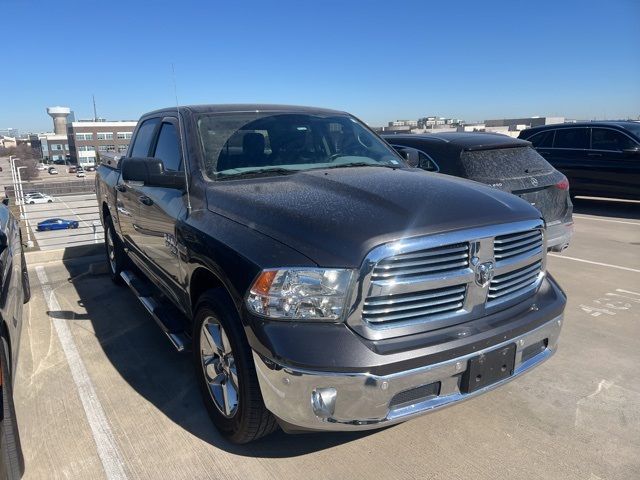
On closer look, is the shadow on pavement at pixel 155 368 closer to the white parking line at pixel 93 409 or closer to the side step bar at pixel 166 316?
the white parking line at pixel 93 409

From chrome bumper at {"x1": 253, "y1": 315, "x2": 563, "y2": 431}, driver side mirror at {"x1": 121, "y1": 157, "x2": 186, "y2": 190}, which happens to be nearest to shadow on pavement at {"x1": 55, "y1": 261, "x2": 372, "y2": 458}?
chrome bumper at {"x1": 253, "y1": 315, "x2": 563, "y2": 431}

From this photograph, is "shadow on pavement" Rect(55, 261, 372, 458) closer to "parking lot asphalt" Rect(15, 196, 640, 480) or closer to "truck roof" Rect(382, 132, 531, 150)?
"parking lot asphalt" Rect(15, 196, 640, 480)

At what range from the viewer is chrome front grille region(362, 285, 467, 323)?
7.34ft

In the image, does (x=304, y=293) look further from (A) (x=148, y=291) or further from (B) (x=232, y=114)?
(A) (x=148, y=291)

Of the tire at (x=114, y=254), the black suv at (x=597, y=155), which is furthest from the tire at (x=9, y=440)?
the black suv at (x=597, y=155)

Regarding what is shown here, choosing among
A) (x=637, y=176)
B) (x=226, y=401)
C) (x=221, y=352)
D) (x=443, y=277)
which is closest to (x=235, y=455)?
(x=226, y=401)

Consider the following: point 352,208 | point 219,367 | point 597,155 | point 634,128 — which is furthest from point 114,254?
point 634,128

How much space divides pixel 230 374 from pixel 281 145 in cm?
177

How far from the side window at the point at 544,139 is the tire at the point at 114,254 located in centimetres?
910

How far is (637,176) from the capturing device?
9.46 metres

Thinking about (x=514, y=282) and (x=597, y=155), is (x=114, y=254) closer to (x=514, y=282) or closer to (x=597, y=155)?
(x=514, y=282)

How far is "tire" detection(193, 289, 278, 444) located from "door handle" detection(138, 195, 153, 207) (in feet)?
4.45

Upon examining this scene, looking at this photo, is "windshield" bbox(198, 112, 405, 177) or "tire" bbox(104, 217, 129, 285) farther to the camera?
"tire" bbox(104, 217, 129, 285)

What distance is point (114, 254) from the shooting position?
587cm
